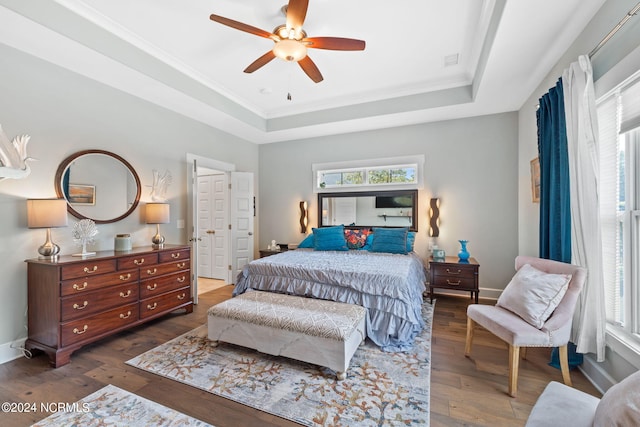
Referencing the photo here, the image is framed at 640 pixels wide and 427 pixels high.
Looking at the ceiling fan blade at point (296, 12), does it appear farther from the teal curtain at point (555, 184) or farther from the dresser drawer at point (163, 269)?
the dresser drawer at point (163, 269)

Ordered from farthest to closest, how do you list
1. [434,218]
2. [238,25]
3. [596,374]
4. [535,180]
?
[434,218] → [535,180] → [238,25] → [596,374]

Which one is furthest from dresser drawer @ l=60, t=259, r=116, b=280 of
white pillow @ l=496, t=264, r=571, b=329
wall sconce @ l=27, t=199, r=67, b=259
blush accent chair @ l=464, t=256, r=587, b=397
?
white pillow @ l=496, t=264, r=571, b=329

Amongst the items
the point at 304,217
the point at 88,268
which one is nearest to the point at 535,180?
the point at 304,217

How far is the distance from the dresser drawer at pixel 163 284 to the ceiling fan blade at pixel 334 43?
3.02 metres

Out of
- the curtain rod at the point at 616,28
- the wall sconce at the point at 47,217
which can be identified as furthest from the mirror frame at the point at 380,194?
the wall sconce at the point at 47,217

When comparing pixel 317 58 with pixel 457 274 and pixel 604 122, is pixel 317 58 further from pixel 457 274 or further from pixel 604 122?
pixel 457 274

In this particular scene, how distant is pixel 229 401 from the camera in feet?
6.23

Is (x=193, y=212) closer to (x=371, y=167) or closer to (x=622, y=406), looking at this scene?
(x=371, y=167)

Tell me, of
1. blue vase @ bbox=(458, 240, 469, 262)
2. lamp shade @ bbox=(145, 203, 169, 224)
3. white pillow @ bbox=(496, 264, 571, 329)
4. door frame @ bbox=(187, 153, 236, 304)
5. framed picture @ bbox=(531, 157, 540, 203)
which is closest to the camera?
white pillow @ bbox=(496, 264, 571, 329)

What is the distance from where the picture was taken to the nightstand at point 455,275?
3658mm

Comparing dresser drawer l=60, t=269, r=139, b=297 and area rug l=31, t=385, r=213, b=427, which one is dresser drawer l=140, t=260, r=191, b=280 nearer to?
dresser drawer l=60, t=269, r=139, b=297

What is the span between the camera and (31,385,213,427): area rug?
1.69 m

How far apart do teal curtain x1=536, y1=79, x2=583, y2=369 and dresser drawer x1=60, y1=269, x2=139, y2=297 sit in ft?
13.4

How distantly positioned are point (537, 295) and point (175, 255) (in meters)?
3.75
